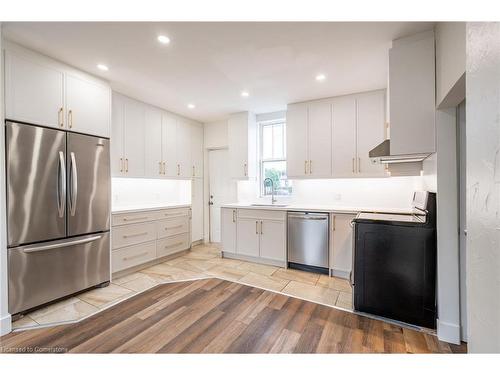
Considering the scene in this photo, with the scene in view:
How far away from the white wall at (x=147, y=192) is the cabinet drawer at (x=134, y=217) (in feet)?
1.21

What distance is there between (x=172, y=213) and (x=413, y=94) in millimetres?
3552

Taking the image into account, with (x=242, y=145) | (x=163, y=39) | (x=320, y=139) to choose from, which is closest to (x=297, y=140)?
(x=320, y=139)

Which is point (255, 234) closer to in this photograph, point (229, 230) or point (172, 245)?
point (229, 230)

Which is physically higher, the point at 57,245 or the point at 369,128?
the point at 369,128

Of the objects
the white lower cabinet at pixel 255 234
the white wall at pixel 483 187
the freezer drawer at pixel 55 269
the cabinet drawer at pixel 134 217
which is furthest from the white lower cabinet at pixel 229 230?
the white wall at pixel 483 187

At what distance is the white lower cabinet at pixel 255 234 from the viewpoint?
3.44 m

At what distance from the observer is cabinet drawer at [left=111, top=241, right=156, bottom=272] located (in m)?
3.00

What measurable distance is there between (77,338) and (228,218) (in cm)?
243

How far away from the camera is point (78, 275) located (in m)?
2.52

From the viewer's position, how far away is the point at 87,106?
2613mm

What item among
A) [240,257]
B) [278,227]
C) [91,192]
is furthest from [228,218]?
[91,192]

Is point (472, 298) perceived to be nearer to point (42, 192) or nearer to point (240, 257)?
point (42, 192)

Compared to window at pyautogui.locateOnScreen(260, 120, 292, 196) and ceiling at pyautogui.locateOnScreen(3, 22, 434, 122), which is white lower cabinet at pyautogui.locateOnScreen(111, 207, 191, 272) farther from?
ceiling at pyautogui.locateOnScreen(3, 22, 434, 122)

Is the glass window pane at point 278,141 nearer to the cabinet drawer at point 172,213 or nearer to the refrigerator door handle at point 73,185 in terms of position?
the cabinet drawer at point 172,213
